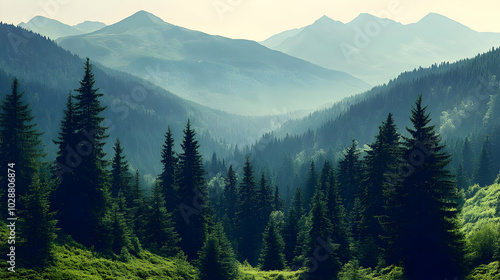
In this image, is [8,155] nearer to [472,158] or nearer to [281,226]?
[281,226]

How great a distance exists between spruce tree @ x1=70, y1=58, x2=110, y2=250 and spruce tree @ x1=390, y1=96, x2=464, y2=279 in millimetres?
26540

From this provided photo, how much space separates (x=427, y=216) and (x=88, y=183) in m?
30.0

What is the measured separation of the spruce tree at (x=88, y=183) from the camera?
36.3 m

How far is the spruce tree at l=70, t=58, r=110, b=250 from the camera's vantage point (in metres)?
36.3

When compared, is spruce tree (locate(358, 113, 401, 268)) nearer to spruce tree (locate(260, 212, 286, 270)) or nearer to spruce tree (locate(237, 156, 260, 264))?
spruce tree (locate(260, 212, 286, 270))

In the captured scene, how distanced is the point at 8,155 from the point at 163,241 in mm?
17580

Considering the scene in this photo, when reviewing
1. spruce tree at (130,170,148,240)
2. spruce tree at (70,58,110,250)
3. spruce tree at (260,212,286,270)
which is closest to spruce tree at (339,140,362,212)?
spruce tree at (260,212,286,270)

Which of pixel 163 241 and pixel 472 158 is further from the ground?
pixel 472 158

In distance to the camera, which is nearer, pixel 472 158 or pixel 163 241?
pixel 163 241

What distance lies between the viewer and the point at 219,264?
37.5 metres

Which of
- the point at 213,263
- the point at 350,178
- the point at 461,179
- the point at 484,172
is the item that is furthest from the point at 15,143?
the point at 484,172

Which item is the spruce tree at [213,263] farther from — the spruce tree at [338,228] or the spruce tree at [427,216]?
the spruce tree at [427,216]

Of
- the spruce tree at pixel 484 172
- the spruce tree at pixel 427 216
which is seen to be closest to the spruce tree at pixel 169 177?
the spruce tree at pixel 427 216

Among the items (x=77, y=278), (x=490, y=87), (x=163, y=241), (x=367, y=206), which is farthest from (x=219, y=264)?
(x=490, y=87)
